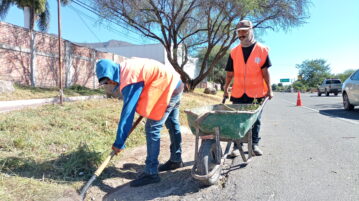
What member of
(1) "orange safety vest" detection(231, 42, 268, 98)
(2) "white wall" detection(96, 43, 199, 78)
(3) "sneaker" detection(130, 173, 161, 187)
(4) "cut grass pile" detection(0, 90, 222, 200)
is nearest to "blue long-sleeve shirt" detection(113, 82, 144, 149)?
(3) "sneaker" detection(130, 173, 161, 187)

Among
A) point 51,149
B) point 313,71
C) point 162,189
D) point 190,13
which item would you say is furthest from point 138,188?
point 313,71

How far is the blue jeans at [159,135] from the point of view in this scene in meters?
3.37

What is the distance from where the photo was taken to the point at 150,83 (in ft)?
10.7

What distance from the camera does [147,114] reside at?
3189mm

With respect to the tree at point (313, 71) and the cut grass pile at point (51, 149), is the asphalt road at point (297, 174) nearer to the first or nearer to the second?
the cut grass pile at point (51, 149)

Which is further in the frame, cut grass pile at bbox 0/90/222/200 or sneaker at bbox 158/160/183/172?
sneaker at bbox 158/160/183/172

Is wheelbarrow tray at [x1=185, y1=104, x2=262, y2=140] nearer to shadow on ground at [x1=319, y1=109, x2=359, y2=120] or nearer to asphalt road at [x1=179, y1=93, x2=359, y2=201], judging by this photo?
asphalt road at [x1=179, y1=93, x2=359, y2=201]

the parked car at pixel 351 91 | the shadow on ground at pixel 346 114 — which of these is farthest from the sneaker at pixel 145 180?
the parked car at pixel 351 91

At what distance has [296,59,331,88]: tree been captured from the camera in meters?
80.5

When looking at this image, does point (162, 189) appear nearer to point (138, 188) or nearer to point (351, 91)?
point (138, 188)

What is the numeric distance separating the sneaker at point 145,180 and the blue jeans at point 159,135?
1.8 inches

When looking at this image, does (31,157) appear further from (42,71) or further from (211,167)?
(42,71)

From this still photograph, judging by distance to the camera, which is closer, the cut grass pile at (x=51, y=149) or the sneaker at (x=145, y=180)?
the cut grass pile at (x=51, y=149)

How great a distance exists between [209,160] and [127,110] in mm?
1074
